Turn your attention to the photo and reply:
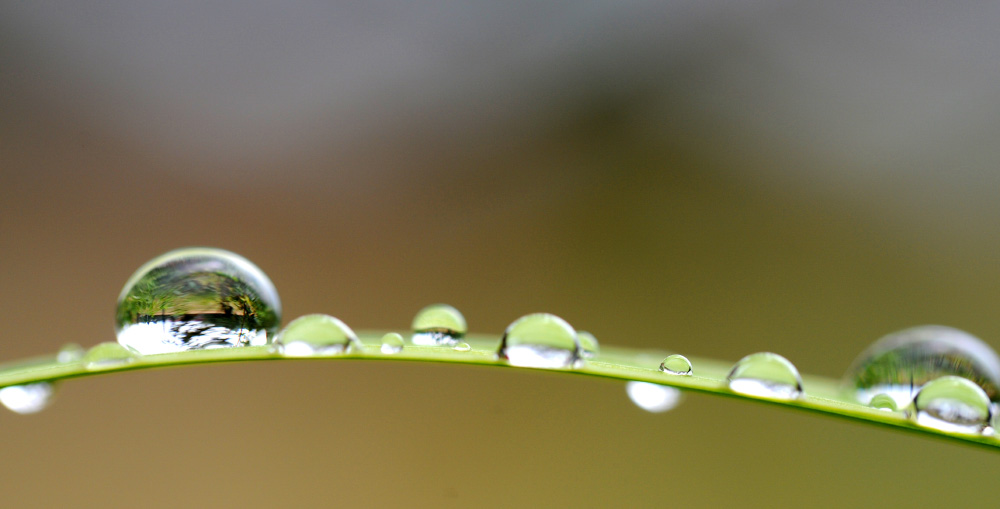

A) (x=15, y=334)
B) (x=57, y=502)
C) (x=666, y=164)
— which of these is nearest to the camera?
(x=57, y=502)

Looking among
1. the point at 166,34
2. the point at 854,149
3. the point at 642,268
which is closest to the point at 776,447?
the point at 642,268

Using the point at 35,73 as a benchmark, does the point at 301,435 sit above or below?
below

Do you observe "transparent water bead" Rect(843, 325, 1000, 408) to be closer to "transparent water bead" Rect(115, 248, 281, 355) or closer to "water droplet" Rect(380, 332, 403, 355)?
"water droplet" Rect(380, 332, 403, 355)

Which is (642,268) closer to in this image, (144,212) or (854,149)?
(854,149)

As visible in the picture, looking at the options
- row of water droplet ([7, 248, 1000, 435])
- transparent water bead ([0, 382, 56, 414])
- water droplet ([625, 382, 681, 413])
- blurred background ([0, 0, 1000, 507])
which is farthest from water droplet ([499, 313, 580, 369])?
blurred background ([0, 0, 1000, 507])

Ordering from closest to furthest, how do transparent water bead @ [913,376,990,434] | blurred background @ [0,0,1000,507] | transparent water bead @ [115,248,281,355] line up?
transparent water bead @ [913,376,990,434] → transparent water bead @ [115,248,281,355] → blurred background @ [0,0,1000,507]

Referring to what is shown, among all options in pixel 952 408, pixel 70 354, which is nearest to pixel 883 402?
pixel 952 408

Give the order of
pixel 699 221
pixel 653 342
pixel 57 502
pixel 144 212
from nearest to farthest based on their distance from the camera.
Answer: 1. pixel 57 502
2. pixel 653 342
3. pixel 144 212
4. pixel 699 221

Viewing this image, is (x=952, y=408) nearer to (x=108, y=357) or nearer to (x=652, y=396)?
(x=652, y=396)
